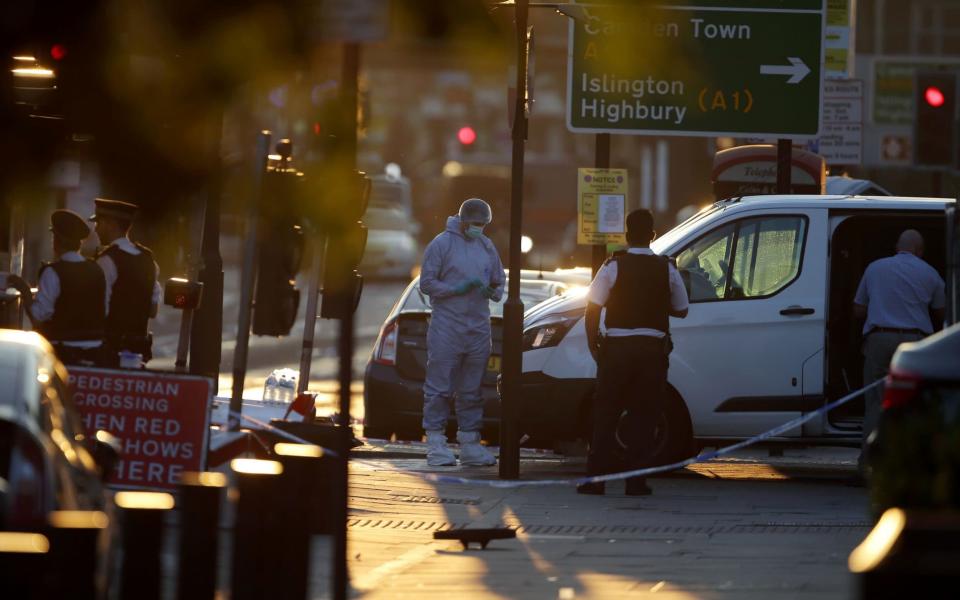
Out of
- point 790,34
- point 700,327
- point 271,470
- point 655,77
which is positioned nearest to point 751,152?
point 790,34

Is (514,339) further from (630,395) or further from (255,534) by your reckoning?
(255,534)

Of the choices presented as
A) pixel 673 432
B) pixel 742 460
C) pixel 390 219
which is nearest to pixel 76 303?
pixel 673 432

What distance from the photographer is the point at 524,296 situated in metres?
16.6

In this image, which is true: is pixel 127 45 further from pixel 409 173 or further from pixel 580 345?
pixel 409 173

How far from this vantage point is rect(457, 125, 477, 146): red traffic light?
35.6 meters

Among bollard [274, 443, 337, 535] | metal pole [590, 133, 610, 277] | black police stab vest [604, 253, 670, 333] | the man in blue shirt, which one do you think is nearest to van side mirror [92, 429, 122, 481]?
bollard [274, 443, 337, 535]

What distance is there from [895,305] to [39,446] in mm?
8052

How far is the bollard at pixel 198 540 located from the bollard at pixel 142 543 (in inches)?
10.7

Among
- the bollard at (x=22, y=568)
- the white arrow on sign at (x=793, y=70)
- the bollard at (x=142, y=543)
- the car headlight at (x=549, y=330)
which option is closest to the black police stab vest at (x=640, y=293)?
the car headlight at (x=549, y=330)

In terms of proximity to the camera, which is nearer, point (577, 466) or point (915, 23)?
point (577, 466)

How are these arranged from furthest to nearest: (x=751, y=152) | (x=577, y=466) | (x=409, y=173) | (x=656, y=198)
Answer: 1. (x=409, y=173)
2. (x=656, y=198)
3. (x=751, y=152)
4. (x=577, y=466)

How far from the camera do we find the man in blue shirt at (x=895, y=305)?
1309 centimetres

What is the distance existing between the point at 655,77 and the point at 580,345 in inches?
378

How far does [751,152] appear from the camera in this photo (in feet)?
61.3
